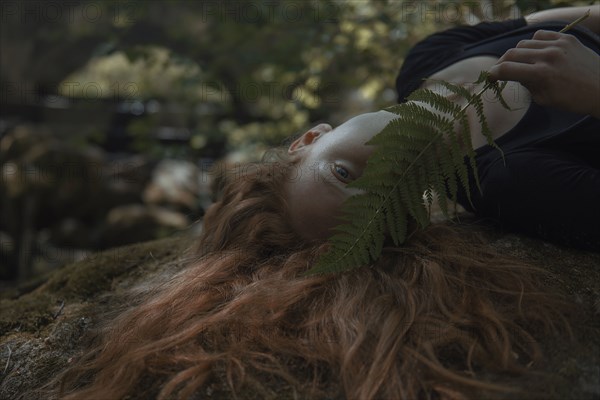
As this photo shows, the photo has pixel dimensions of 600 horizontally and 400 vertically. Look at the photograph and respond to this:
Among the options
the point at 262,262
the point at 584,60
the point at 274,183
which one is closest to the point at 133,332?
the point at 262,262

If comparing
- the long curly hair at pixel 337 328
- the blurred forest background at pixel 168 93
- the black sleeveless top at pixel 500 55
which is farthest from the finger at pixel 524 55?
the blurred forest background at pixel 168 93

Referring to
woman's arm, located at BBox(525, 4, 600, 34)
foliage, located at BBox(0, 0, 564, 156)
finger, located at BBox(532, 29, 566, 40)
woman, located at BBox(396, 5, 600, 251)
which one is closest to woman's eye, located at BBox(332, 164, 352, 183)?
woman, located at BBox(396, 5, 600, 251)

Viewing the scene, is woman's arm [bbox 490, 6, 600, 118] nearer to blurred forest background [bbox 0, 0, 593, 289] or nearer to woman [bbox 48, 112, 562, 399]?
woman [bbox 48, 112, 562, 399]

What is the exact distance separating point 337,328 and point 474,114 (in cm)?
109

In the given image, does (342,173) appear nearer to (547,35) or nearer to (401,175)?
(401,175)

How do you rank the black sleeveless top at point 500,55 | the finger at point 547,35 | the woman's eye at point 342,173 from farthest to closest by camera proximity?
the black sleeveless top at point 500,55, the woman's eye at point 342,173, the finger at point 547,35

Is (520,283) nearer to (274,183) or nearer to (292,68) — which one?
(274,183)

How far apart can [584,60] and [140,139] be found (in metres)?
3.52

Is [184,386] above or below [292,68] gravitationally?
below

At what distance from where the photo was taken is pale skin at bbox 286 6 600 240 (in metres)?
1.72

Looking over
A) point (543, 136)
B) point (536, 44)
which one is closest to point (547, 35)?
point (536, 44)

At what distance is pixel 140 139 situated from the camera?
464cm

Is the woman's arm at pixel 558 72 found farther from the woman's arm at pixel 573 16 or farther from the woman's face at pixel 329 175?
the woman's arm at pixel 573 16

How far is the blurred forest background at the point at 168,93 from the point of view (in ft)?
12.2
